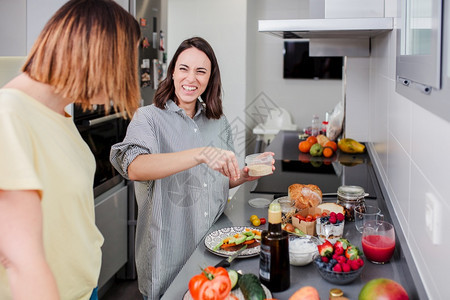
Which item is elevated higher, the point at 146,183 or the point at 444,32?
the point at 444,32

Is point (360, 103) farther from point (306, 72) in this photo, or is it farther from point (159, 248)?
point (306, 72)

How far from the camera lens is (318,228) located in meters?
1.56

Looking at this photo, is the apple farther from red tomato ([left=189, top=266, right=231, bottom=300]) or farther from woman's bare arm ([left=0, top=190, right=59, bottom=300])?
woman's bare arm ([left=0, top=190, right=59, bottom=300])

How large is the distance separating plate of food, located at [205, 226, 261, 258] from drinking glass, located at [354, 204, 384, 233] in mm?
370

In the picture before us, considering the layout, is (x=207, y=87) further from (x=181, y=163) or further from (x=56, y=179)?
(x=56, y=179)

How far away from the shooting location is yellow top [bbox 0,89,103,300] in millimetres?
870

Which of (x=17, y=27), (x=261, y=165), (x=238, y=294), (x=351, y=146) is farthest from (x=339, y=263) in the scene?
(x=17, y=27)

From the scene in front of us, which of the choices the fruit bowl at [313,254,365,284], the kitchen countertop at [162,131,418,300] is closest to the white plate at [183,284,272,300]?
the kitchen countertop at [162,131,418,300]

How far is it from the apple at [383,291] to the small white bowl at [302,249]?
11.9 inches

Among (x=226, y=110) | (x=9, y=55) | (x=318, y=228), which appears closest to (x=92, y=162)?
(x=318, y=228)

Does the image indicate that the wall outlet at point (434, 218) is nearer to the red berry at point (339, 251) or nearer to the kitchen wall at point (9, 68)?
the red berry at point (339, 251)

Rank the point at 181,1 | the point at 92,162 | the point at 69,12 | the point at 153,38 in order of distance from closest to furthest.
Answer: the point at 69,12 → the point at 92,162 → the point at 153,38 → the point at 181,1

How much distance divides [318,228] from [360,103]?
81.2 inches

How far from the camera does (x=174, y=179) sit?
1868mm
